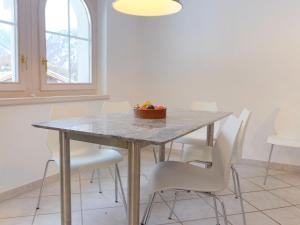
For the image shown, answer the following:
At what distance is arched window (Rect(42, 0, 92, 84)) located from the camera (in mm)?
2703

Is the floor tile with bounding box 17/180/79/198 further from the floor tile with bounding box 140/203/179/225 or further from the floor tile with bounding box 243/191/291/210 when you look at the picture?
the floor tile with bounding box 243/191/291/210

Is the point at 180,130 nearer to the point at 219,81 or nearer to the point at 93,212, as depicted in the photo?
the point at 93,212

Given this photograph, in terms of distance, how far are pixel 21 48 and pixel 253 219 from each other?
7.55 ft

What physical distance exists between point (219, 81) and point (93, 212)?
2.16 m

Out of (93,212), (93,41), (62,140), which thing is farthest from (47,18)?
(93,212)

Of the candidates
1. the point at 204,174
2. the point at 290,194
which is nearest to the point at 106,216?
the point at 204,174

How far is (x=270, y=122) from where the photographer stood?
10.5ft

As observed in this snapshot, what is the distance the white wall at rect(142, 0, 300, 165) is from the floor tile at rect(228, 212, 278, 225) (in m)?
1.33

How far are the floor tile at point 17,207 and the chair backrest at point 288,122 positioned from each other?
255 cm

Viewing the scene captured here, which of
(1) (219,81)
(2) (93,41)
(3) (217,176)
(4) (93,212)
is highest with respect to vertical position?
(2) (93,41)

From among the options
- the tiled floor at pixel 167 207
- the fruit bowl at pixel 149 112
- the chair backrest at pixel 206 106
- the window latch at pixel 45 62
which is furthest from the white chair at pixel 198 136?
the window latch at pixel 45 62

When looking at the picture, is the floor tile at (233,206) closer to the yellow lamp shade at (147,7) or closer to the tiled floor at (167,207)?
the tiled floor at (167,207)

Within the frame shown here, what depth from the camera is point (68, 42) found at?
115 inches

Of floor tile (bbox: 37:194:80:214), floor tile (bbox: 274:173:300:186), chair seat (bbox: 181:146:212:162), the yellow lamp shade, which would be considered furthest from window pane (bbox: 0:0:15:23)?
floor tile (bbox: 274:173:300:186)
